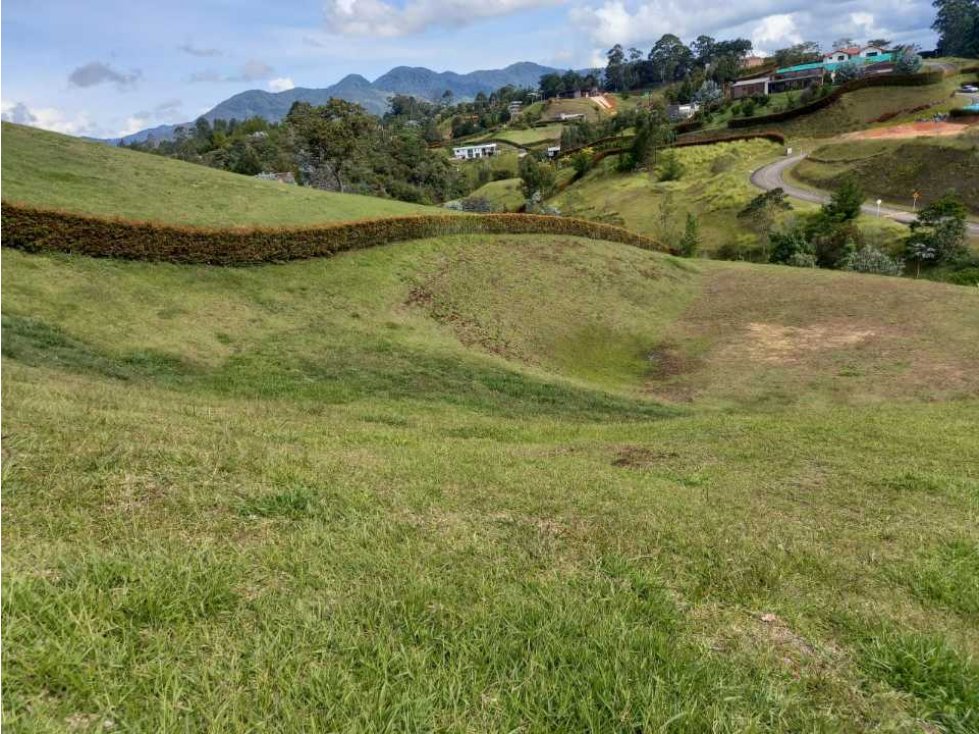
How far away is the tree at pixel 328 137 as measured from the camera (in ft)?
214

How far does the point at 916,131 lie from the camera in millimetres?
65688

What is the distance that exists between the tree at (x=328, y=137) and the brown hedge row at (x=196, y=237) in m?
42.5

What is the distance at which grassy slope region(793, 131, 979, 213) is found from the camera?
53.3 meters

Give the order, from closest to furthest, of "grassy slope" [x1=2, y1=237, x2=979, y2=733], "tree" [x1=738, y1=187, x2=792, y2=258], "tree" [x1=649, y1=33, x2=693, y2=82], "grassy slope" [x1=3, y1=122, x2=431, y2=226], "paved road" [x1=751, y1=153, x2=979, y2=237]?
"grassy slope" [x1=2, y1=237, x2=979, y2=733]
"grassy slope" [x1=3, y1=122, x2=431, y2=226]
"tree" [x1=738, y1=187, x2=792, y2=258]
"paved road" [x1=751, y1=153, x2=979, y2=237]
"tree" [x1=649, y1=33, x2=693, y2=82]

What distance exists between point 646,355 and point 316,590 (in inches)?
866

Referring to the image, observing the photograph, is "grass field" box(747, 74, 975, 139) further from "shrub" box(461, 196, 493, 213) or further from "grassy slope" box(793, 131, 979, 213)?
"shrub" box(461, 196, 493, 213)

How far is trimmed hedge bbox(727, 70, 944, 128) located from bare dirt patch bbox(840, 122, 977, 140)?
18611 millimetres

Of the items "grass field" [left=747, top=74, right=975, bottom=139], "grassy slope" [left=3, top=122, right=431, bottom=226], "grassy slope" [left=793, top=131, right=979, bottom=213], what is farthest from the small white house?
"grassy slope" [left=3, top=122, right=431, bottom=226]

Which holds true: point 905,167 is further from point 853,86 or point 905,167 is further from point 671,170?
point 853,86

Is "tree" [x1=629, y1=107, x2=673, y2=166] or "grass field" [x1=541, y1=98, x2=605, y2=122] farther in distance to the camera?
"grass field" [x1=541, y1=98, x2=605, y2=122]

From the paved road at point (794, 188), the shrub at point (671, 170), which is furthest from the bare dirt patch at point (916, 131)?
the shrub at point (671, 170)

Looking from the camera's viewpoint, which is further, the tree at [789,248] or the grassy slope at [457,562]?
the tree at [789,248]

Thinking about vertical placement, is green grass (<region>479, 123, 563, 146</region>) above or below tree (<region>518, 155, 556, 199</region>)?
above

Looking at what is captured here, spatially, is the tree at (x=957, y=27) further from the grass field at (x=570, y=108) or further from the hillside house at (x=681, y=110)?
the grass field at (x=570, y=108)
